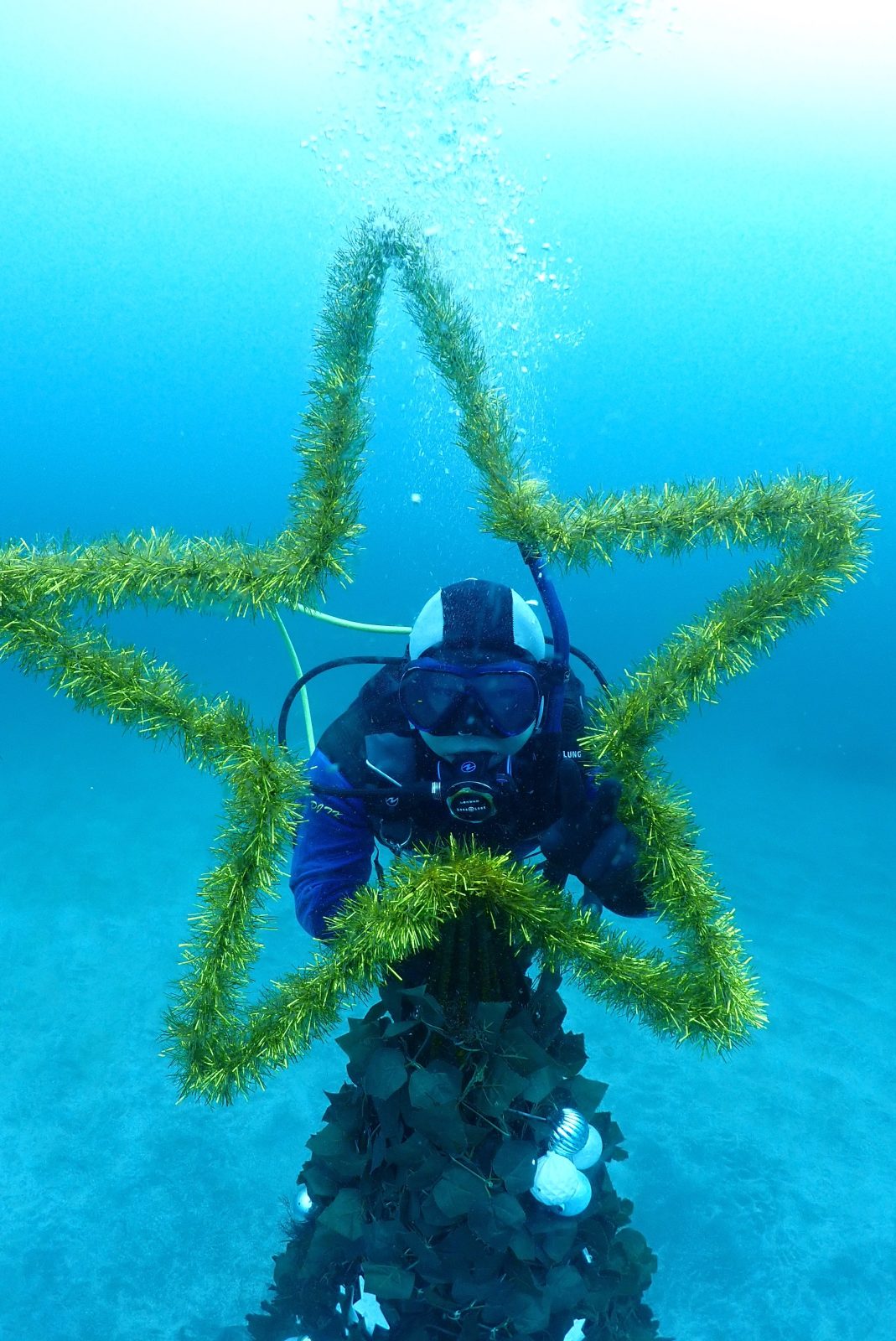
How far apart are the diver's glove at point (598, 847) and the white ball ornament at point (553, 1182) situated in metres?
Answer: 0.51

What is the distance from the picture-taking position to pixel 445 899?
138 centimetres

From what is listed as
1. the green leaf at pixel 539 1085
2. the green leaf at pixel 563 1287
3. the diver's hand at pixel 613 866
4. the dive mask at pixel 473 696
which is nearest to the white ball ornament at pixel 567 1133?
the green leaf at pixel 539 1085

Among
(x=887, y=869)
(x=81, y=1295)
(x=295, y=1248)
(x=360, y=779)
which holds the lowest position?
(x=887, y=869)

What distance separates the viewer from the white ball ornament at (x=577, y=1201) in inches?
63.6

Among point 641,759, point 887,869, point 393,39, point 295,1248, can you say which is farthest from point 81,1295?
point 887,869

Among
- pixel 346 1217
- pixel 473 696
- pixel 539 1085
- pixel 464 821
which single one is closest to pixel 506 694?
pixel 473 696

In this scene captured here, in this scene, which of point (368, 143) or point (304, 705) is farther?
point (368, 143)

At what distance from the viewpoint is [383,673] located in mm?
2049

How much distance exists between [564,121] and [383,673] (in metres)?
6.95

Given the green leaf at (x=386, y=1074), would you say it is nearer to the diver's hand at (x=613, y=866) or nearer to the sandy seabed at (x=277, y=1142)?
the diver's hand at (x=613, y=866)

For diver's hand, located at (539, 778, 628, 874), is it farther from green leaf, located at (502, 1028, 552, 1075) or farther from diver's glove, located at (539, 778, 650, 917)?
green leaf, located at (502, 1028, 552, 1075)

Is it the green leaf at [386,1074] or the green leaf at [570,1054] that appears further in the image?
the green leaf at [570,1054]

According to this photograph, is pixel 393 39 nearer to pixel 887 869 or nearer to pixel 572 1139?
pixel 572 1139

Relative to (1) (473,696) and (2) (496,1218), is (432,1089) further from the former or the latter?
(1) (473,696)
